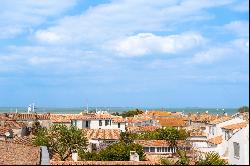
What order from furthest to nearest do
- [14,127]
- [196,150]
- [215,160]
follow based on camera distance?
1. [14,127]
2. [196,150]
3. [215,160]

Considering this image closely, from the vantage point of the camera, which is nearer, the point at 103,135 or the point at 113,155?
the point at 113,155

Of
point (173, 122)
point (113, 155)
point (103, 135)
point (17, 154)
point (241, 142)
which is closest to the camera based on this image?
point (17, 154)

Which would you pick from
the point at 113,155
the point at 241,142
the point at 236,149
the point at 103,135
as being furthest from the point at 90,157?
the point at 103,135

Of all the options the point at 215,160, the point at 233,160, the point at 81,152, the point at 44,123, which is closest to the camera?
the point at 233,160

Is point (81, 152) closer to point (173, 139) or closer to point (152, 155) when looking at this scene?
point (152, 155)

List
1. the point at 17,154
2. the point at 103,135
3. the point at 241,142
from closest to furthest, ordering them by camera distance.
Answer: the point at 17,154, the point at 241,142, the point at 103,135

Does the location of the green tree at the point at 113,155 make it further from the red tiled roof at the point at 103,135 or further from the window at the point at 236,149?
the red tiled roof at the point at 103,135

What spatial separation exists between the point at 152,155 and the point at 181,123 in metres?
56.1

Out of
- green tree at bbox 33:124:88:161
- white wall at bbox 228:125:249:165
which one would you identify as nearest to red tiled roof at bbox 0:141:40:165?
white wall at bbox 228:125:249:165

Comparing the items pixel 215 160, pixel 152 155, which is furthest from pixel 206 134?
pixel 215 160

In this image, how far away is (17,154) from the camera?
110 feet

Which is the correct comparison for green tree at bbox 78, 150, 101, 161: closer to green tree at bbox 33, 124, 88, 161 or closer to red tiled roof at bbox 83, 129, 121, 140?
green tree at bbox 33, 124, 88, 161

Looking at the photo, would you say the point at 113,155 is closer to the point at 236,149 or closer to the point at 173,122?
the point at 236,149

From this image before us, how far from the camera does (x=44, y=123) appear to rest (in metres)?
116
